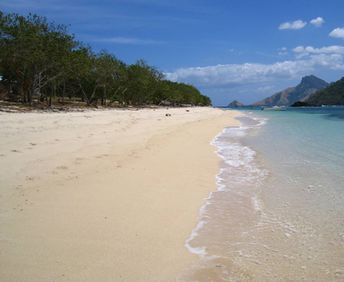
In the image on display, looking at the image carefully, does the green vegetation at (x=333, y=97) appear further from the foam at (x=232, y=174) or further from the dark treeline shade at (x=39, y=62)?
the foam at (x=232, y=174)

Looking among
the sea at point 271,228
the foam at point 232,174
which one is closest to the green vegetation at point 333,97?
the foam at point 232,174

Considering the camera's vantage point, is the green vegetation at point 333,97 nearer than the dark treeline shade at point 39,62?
No

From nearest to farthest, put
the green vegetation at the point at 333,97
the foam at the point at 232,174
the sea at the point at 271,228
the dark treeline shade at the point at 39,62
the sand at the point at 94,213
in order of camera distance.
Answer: the sand at the point at 94,213
the sea at the point at 271,228
the foam at the point at 232,174
the dark treeline shade at the point at 39,62
the green vegetation at the point at 333,97

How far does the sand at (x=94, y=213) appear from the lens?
11.6ft

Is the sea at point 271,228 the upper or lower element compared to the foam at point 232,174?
upper

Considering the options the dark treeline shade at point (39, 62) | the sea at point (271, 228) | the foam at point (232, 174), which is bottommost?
the foam at point (232, 174)

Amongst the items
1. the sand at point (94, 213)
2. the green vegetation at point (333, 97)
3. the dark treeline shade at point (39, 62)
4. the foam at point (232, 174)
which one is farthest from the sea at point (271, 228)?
the green vegetation at point (333, 97)

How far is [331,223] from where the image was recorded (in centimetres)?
514

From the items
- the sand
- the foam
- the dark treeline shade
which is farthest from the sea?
the dark treeline shade

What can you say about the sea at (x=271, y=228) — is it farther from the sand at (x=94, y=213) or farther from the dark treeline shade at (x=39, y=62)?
the dark treeline shade at (x=39, y=62)

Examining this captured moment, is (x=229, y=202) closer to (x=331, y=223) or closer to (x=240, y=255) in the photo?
(x=331, y=223)

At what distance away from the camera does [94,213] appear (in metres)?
5.05

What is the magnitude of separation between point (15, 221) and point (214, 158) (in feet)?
24.9

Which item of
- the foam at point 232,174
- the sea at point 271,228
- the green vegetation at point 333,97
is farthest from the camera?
the green vegetation at point 333,97
